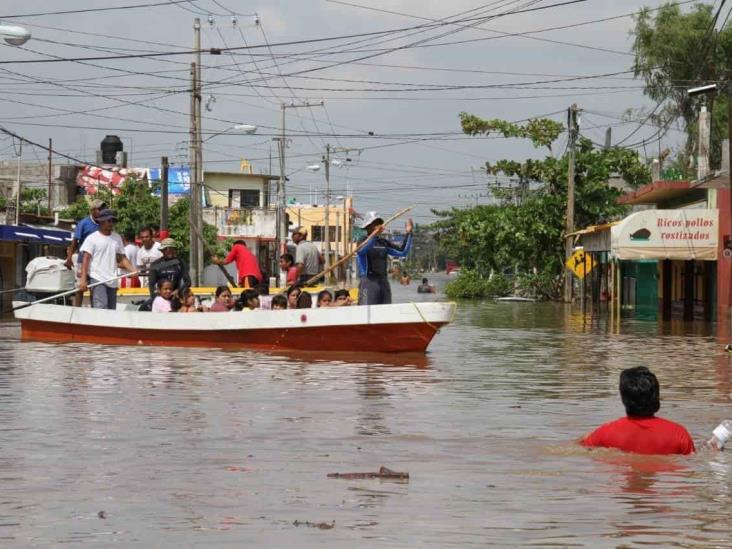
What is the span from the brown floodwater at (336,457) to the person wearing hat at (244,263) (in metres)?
3.21

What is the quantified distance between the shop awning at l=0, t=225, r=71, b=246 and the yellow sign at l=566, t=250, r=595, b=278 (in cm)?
1864

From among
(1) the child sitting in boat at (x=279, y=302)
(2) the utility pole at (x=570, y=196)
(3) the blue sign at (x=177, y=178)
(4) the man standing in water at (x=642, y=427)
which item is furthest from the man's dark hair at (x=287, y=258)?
(3) the blue sign at (x=177, y=178)

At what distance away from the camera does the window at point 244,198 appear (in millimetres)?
89312

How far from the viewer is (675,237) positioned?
120 feet

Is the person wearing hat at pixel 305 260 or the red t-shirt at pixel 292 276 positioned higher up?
the person wearing hat at pixel 305 260

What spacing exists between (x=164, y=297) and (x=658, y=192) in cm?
2374

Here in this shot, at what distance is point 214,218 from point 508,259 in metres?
29.0

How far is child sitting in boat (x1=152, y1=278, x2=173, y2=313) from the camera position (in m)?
21.2

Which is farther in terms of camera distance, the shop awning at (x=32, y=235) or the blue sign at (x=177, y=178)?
the blue sign at (x=177, y=178)

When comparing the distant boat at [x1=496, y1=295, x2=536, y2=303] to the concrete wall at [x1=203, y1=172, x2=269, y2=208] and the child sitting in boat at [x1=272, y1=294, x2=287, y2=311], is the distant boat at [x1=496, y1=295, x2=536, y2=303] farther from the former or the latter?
the child sitting in boat at [x1=272, y1=294, x2=287, y2=311]

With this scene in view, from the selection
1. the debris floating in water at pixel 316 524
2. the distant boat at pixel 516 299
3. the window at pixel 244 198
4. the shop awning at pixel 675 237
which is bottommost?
the debris floating in water at pixel 316 524

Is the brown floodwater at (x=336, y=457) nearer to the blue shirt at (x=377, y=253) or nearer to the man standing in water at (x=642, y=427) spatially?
the man standing in water at (x=642, y=427)

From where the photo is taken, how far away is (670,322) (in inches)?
1432

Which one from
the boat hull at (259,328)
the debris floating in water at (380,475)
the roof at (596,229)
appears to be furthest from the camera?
the roof at (596,229)
